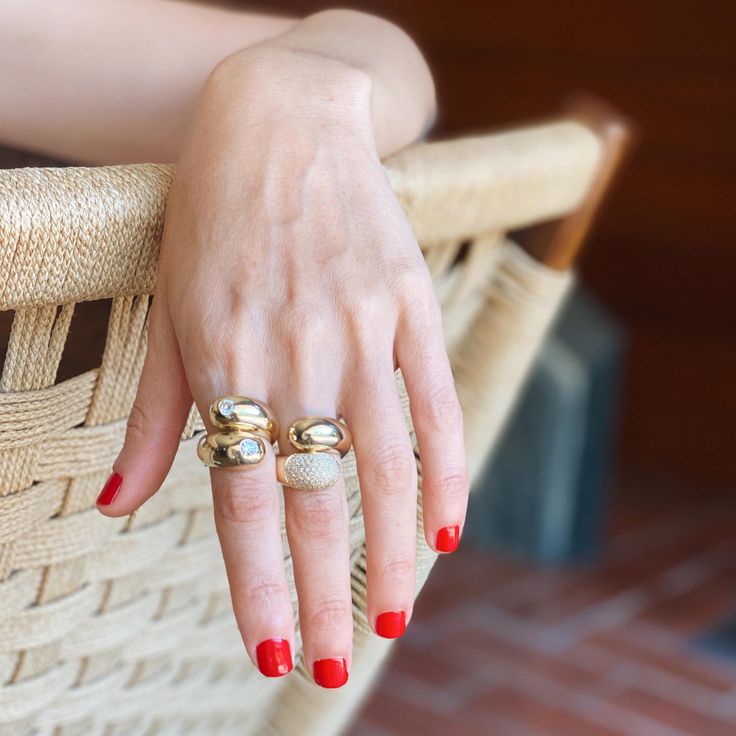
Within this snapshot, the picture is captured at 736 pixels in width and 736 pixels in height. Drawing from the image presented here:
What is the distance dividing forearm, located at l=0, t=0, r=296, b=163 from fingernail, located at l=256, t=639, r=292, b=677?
14.4 inches

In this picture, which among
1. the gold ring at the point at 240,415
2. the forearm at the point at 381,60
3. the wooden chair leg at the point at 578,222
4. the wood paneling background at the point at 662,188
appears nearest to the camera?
the gold ring at the point at 240,415

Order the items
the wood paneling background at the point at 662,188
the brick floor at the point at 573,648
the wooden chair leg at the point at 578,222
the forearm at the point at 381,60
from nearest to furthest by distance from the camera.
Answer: the forearm at the point at 381,60 < the wooden chair leg at the point at 578,222 < the brick floor at the point at 573,648 < the wood paneling background at the point at 662,188

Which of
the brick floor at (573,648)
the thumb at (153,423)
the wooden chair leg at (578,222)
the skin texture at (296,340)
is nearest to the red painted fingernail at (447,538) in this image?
the skin texture at (296,340)

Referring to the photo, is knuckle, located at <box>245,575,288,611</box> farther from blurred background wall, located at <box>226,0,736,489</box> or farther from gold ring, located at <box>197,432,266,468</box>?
blurred background wall, located at <box>226,0,736,489</box>

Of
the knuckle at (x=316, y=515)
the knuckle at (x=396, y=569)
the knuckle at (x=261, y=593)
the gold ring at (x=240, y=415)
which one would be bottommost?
the knuckle at (x=396, y=569)

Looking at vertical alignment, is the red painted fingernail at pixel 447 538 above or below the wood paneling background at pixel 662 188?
above

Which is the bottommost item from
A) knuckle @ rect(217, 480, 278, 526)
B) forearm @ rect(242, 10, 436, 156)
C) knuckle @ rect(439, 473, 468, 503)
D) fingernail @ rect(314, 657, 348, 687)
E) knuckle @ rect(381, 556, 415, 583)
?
fingernail @ rect(314, 657, 348, 687)

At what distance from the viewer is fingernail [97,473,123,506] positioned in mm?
399

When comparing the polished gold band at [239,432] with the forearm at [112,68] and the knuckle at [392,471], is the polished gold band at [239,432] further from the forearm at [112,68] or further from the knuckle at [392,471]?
the forearm at [112,68]

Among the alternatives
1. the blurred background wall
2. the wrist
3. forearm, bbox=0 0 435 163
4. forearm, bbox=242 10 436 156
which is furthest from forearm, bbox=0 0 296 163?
the blurred background wall

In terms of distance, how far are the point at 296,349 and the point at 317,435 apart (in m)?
0.03

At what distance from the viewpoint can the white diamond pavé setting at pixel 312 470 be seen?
368mm

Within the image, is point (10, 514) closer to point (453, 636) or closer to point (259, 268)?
point (259, 268)

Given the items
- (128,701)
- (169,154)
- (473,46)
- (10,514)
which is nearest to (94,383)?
(10,514)
